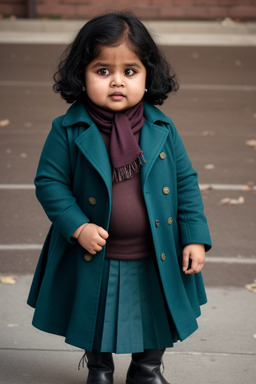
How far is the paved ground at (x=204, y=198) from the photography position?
371cm

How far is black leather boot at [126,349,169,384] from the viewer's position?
3.22 m

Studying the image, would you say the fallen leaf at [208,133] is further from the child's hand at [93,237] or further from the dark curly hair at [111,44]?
the child's hand at [93,237]

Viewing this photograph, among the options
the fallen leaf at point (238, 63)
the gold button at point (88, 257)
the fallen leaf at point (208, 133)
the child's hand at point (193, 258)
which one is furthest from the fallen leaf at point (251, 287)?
the fallen leaf at point (238, 63)

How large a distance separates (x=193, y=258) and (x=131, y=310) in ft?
1.10

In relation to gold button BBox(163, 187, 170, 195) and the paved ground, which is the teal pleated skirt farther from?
the paved ground

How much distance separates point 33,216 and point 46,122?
3347mm

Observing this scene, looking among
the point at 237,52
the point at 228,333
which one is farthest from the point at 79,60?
the point at 237,52

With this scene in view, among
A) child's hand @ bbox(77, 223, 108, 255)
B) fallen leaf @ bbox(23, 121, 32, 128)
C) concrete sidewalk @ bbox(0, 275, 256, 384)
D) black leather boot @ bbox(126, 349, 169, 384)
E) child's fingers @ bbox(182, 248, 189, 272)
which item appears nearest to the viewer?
child's hand @ bbox(77, 223, 108, 255)

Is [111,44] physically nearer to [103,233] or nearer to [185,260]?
[103,233]

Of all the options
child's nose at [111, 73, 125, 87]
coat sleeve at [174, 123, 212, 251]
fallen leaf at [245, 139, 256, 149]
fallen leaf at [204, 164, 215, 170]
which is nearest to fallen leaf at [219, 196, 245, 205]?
fallen leaf at [204, 164, 215, 170]

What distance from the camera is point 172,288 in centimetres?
306

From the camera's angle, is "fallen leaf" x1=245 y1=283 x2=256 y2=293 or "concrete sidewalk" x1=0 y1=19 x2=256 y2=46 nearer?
"fallen leaf" x1=245 y1=283 x2=256 y2=293

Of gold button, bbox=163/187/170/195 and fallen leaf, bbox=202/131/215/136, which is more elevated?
gold button, bbox=163/187/170/195

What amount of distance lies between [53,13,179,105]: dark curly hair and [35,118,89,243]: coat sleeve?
185mm
